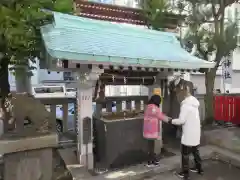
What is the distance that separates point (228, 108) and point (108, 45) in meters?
8.11

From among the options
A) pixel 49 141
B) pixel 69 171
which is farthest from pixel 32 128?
pixel 69 171

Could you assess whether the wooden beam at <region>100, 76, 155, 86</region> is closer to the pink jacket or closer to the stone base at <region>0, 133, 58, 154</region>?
the pink jacket

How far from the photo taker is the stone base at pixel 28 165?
11.3 feet

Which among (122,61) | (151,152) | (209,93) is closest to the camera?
(122,61)

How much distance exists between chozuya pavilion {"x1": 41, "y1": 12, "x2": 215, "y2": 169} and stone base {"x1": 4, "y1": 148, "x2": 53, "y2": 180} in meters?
1.88

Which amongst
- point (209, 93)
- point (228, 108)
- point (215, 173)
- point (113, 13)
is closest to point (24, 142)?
point (215, 173)

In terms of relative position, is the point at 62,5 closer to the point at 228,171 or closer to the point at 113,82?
the point at 113,82

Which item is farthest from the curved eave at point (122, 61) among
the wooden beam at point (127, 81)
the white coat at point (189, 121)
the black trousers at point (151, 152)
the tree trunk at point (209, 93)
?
the tree trunk at point (209, 93)

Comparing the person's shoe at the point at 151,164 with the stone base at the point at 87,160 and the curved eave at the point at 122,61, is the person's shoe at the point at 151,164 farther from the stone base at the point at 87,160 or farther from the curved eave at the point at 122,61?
the curved eave at the point at 122,61

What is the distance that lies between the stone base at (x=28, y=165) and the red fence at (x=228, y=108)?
9.64 metres

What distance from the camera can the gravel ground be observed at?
5371 millimetres

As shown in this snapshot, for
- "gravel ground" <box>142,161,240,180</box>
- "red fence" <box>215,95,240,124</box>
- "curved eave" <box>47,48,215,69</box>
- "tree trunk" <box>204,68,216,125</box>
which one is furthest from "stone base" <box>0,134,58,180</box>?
"red fence" <box>215,95,240,124</box>

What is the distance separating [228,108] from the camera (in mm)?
10594

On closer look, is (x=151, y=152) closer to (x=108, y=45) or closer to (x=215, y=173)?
(x=215, y=173)
